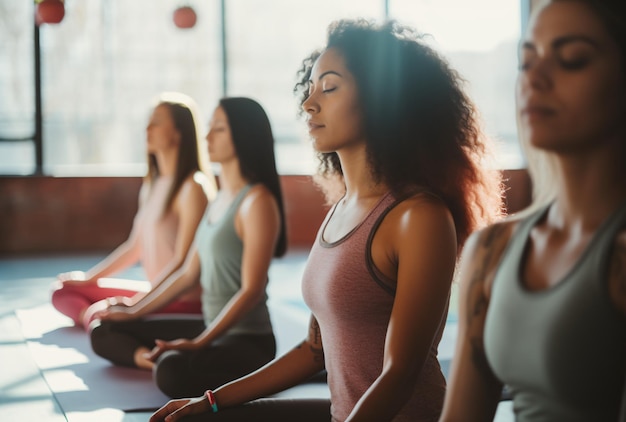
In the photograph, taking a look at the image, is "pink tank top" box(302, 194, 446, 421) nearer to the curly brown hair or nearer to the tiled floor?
the curly brown hair

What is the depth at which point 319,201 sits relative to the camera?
8.07 metres

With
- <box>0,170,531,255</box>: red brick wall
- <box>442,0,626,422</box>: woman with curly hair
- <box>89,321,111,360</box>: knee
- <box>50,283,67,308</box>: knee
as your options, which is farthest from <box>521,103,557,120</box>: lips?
<box>0,170,531,255</box>: red brick wall

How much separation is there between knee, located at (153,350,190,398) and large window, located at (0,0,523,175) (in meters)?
5.22

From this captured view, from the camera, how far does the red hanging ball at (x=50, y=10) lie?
4.64 meters

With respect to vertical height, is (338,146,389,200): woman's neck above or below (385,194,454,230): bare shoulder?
above

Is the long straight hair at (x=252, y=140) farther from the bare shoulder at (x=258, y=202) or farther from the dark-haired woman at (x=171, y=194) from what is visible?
the dark-haired woman at (x=171, y=194)

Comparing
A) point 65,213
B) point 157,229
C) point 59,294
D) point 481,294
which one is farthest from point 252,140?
point 65,213

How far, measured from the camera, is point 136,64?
313 inches

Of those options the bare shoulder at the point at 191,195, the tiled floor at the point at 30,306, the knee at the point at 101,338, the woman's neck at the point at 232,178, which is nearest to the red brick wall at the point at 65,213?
the tiled floor at the point at 30,306

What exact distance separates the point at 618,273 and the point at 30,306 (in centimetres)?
420

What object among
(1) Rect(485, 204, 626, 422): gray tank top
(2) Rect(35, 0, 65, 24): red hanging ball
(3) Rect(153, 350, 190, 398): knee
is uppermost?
(2) Rect(35, 0, 65, 24): red hanging ball

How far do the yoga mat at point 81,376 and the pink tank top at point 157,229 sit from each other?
0.46 metres

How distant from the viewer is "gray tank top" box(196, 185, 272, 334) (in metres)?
2.76

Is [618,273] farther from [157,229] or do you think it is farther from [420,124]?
[157,229]
